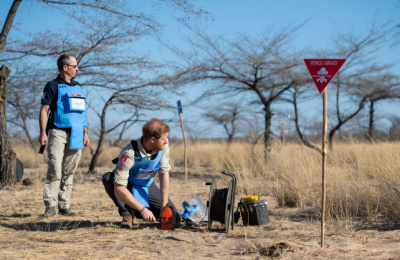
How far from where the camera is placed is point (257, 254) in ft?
11.6

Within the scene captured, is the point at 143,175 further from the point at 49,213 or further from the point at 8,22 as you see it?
the point at 8,22

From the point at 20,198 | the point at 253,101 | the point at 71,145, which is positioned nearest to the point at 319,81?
the point at 71,145

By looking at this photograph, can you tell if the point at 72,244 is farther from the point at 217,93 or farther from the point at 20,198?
the point at 217,93

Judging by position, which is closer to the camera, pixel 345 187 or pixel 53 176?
pixel 53 176

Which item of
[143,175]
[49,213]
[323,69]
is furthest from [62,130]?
[323,69]

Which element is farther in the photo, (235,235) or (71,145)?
(71,145)

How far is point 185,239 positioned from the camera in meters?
4.08

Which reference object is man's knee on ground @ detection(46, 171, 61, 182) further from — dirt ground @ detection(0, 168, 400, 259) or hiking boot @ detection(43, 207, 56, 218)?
dirt ground @ detection(0, 168, 400, 259)

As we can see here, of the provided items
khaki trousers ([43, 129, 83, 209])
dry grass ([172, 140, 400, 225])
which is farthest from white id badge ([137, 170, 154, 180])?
dry grass ([172, 140, 400, 225])

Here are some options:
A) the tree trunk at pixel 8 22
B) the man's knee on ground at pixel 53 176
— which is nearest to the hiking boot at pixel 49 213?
the man's knee on ground at pixel 53 176

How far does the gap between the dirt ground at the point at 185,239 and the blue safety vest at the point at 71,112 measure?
3.35 ft

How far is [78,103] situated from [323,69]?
3.09 meters

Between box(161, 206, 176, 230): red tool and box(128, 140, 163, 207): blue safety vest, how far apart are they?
0.28 m

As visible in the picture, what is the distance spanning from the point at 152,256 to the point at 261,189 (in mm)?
3859
